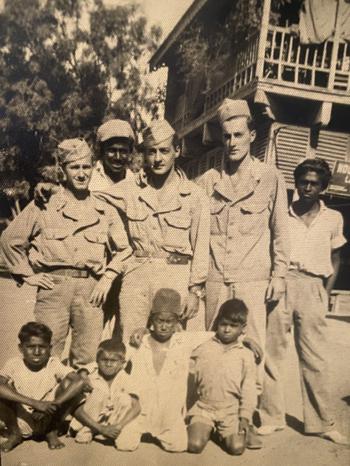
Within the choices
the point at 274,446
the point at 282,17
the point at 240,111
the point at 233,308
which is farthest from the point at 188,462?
the point at 282,17

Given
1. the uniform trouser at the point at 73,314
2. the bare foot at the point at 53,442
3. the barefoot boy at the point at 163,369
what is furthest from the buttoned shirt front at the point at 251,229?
the bare foot at the point at 53,442

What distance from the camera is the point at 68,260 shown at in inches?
107

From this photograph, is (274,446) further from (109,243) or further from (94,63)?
(94,63)

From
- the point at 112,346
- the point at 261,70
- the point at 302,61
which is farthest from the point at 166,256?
the point at 302,61

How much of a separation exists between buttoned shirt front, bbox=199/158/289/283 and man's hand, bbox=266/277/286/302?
39 millimetres

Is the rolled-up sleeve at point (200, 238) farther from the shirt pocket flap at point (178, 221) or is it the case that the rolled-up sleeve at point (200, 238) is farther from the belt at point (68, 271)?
the belt at point (68, 271)

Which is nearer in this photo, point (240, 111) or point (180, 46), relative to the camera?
point (240, 111)

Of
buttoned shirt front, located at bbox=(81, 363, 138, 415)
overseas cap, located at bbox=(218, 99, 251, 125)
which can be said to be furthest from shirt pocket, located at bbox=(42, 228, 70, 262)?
overseas cap, located at bbox=(218, 99, 251, 125)

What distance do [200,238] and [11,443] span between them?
4.86 ft

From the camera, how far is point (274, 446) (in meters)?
2.64

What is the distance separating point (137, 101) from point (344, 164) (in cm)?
291

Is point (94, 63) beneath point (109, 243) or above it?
above

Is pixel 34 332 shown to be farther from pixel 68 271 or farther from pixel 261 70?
pixel 261 70

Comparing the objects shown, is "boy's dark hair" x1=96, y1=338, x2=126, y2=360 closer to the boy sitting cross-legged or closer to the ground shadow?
the boy sitting cross-legged
